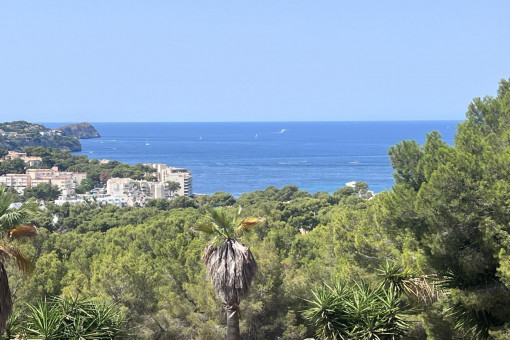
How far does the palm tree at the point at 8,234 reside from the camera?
7477mm

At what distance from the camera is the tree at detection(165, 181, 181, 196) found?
8262cm

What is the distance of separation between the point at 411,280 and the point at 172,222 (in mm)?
13384

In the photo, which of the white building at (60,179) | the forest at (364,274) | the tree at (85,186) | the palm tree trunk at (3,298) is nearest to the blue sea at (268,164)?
the tree at (85,186)

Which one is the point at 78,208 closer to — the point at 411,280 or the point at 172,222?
the point at 172,222

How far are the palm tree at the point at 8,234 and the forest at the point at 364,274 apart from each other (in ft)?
0.15

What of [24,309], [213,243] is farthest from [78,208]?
[213,243]

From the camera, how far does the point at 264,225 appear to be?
2153 cm

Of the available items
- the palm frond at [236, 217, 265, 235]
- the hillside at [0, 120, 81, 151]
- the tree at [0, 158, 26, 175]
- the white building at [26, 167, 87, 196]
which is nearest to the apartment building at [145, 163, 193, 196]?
the white building at [26, 167, 87, 196]

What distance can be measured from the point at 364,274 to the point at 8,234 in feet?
26.9

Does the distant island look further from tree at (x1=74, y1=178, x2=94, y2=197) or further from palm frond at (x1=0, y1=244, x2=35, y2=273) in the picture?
palm frond at (x1=0, y1=244, x2=35, y2=273)

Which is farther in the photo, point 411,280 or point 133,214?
point 133,214

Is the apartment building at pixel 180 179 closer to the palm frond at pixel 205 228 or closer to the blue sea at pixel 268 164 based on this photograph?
the blue sea at pixel 268 164

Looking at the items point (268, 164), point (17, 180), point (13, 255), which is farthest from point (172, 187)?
point (13, 255)

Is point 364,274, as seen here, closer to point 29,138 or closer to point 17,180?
point 17,180
